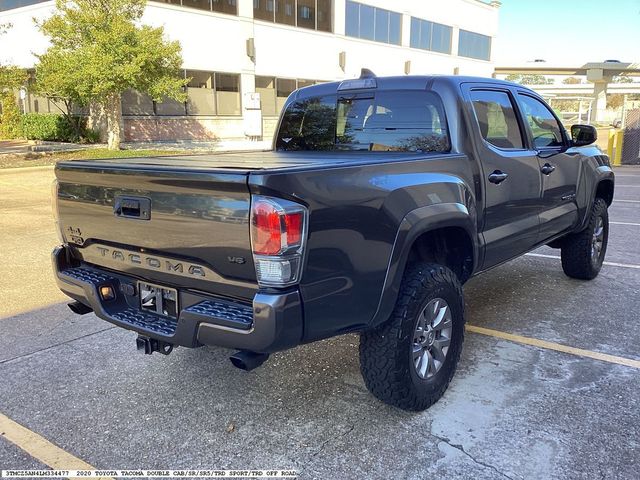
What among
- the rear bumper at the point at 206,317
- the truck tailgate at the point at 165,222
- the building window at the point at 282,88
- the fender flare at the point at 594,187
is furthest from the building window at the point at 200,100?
the rear bumper at the point at 206,317

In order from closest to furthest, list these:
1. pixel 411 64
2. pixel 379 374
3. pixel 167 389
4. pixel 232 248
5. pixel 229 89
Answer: pixel 232 248
pixel 379 374
pixel 167 389
pixel 229 89
pixel 411 64

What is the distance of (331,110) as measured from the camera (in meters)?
4.29

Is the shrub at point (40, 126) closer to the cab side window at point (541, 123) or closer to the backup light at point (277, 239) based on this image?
the cab side window at point (541, 123)

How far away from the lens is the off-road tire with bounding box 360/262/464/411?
2.94 meters

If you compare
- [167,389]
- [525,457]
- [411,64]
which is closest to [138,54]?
[167,389]

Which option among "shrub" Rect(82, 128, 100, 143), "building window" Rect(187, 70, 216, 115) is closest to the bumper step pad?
"shrub" Rect(82, 128, 100, 143)

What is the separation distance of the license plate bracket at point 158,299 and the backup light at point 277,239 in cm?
61

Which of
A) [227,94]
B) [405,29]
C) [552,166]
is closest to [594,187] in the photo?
[552,166]

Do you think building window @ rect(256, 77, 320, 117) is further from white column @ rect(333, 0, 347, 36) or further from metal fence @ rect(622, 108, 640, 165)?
metal fence @ rect(622, 108, 640, 165)

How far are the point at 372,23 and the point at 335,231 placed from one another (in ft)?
103

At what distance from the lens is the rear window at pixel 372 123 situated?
375cm

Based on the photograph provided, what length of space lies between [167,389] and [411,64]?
3361cm

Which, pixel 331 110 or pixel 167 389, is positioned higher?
pixel 331 110

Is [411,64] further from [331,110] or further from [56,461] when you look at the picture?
[56,461]
